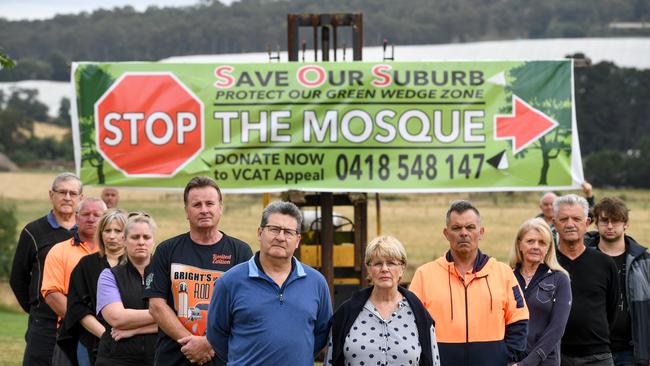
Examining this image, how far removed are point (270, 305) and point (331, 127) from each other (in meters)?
6.87

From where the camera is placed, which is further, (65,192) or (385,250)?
(65,192)

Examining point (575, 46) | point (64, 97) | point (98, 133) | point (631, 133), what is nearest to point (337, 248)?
point (98, 133)

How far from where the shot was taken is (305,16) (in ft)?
47.6

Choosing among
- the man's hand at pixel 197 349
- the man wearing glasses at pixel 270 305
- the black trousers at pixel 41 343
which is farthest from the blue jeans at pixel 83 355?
the man wearing glasses at pixel 270 305

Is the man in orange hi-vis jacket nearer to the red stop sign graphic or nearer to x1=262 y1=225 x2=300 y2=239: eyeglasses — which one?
x1=262 y1=225 x2=300 y2=239: eyeglasses

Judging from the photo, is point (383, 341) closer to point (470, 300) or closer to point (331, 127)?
point (470, 300)

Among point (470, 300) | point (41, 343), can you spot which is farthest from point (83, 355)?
point (470, 300)

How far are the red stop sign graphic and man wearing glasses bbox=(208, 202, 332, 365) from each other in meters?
6.83

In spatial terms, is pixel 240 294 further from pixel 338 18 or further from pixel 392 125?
pixel 338 18

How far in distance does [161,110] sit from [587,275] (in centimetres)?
610

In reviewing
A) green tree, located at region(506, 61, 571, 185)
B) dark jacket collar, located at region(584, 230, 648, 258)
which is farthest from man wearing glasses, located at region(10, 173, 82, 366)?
green tree, located at region(506, 61, 571, 185)

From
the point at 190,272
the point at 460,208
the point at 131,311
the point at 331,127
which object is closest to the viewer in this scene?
Result: the point at 190,272

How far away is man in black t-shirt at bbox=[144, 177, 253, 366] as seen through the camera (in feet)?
21.7

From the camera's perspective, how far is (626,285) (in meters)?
8.57
